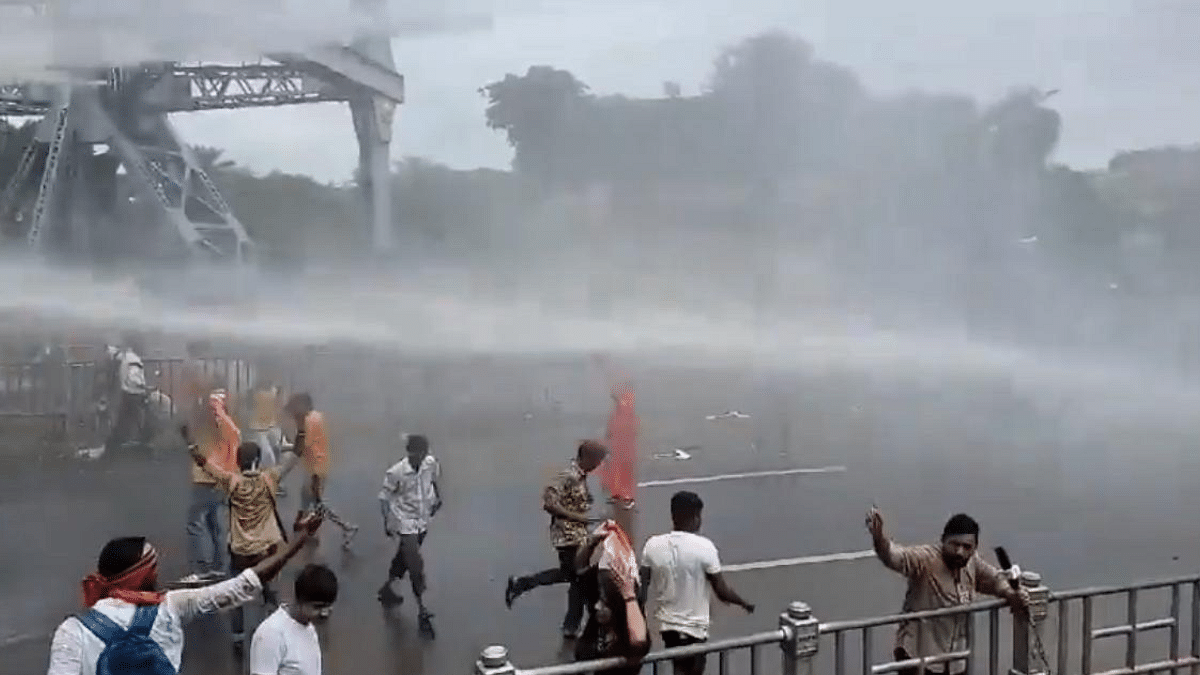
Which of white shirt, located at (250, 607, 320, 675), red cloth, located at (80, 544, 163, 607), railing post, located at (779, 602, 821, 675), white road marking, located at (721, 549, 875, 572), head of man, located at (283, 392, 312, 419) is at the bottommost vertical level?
white road marking, located at (721, 549, 875, 572)

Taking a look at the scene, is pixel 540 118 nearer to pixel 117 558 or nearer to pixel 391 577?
pixel 391 577

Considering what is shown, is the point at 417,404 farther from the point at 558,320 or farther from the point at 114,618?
the point at 114,618

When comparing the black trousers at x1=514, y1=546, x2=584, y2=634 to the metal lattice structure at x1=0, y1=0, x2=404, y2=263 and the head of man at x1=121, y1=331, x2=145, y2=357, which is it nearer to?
the metal lattice structure at x1=0, y1=0, x2=404, y2=263

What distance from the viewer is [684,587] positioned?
413 cm

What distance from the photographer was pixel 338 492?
30.7 feet

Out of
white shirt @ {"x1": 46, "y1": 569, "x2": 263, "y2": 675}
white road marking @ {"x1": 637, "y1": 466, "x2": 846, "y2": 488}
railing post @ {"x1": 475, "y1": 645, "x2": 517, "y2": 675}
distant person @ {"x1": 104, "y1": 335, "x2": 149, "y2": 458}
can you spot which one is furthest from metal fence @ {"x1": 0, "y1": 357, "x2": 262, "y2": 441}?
railing post @ {"x1": 475, "y1": 645, "x2": 517, "y2": 675}

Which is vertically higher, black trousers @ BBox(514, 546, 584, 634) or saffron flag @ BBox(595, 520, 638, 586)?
saffron flag @ BBox(595, 520, 638, 586)

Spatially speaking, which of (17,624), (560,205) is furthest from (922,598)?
(560,205)

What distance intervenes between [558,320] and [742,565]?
693cm

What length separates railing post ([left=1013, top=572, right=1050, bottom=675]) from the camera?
13.8 ft

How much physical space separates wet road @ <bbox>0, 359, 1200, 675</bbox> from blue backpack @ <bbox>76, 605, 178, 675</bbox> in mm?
2358

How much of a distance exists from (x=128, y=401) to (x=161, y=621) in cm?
778

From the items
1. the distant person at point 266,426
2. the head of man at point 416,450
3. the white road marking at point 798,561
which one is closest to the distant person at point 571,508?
the head of man at point 416,450

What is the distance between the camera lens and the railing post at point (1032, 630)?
4.22 meters
